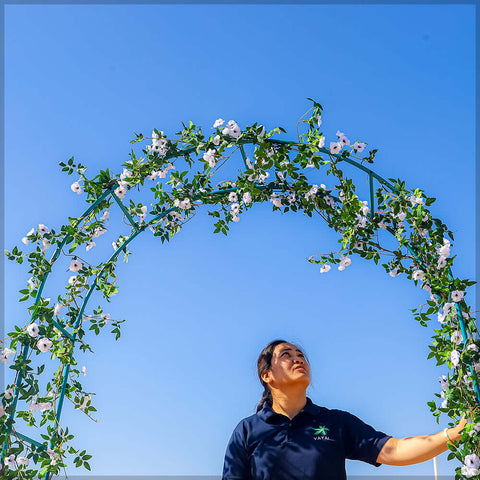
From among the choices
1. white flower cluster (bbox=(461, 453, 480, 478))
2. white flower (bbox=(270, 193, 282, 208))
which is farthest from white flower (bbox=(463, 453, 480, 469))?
white flower (bbox=(270, 193, 282, 208))

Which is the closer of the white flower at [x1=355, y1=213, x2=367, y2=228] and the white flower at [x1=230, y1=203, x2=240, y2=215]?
the white flower at [x1=355, y1=213, x2=367, y2=228]

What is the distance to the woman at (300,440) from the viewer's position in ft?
8.26

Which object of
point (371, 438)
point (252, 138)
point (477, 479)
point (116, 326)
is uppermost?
point (252, 138)

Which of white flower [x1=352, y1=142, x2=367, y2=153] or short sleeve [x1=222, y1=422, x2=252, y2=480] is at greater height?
white flower [x1=352, y1=142, x2=367, y2=153]

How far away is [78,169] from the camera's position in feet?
10.5

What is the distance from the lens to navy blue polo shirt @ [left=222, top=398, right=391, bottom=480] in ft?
8.39

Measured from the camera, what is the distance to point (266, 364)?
291 cm

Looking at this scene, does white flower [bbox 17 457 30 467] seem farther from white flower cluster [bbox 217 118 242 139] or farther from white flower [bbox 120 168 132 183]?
white flower cluster [bbox 217 118 242 139]

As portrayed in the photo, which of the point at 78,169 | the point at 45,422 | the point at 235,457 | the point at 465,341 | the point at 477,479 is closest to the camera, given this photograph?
the point at 477,479

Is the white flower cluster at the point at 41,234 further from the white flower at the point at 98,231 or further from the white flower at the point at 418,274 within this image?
the white flower at the point at 418,274

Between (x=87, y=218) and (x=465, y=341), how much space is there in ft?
6.65

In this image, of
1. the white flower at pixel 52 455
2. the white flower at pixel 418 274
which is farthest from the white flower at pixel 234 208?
the white flower at pixel 52 455

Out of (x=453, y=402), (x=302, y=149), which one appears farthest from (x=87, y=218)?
(x=453, y=402)

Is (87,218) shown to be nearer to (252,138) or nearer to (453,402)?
(252,138)
